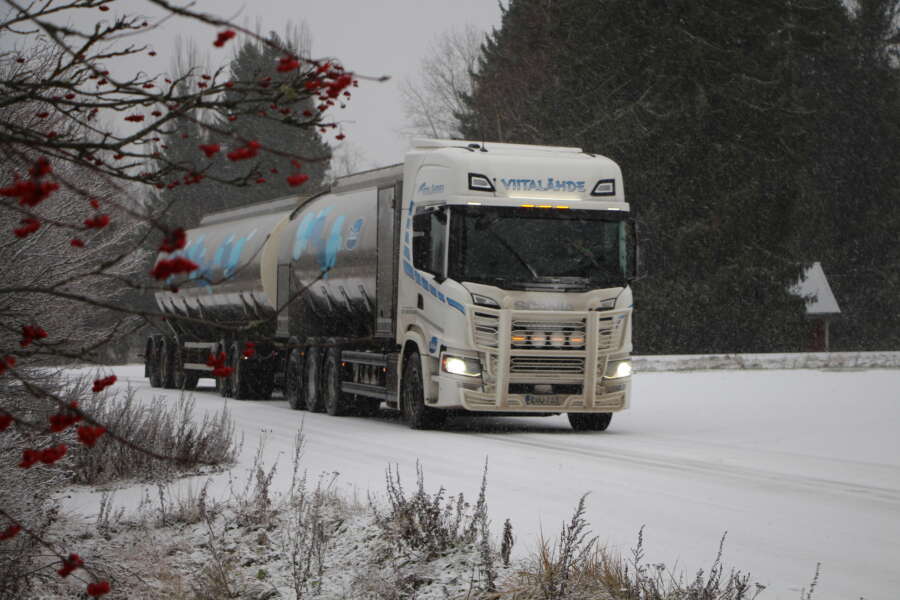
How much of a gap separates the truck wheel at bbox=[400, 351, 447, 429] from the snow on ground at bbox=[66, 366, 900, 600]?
1.03 feet

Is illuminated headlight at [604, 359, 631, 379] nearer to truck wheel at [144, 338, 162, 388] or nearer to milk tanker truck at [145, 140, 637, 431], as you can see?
milk tanker truck at [145, 140, 637, 431]

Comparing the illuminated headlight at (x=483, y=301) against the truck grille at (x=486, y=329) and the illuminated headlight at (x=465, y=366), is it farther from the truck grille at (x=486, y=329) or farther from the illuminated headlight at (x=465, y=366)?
the illuminated headlight at (x=465, y=366)

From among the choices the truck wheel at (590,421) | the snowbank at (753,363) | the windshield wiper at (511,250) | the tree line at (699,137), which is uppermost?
the tree line at (699,137)

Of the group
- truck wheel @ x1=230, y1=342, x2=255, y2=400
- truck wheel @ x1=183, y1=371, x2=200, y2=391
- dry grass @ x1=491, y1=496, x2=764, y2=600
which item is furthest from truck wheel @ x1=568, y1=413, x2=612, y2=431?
truck wheel @ x1=183, y1=371, x2=200, y2=391

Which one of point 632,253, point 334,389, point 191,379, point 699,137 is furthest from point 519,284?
point 699,137

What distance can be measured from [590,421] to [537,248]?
121 inches

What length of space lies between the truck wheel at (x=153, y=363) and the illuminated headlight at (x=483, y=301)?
16833 mm

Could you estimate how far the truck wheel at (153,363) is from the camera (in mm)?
32156

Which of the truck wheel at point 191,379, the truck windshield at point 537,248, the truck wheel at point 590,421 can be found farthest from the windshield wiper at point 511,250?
the truck wheel at point 191,379

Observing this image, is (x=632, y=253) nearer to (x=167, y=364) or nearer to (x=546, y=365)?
(x=546, y=365)

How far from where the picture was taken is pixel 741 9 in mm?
48250

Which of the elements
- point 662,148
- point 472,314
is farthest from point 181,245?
point 662,148

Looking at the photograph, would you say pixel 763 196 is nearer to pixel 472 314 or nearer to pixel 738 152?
pixel 738 152

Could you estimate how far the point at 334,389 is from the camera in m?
21.1
